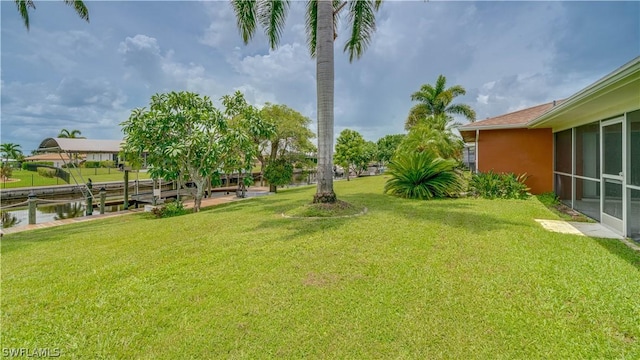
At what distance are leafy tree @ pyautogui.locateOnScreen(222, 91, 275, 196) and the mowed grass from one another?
19.2 ft

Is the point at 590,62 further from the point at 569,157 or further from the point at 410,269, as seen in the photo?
the point at 410,269

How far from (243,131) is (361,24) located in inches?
225

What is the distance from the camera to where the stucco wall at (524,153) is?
1108 cm

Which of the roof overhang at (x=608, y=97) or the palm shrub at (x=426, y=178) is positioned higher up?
the roof overhang at (x=608, y=97)

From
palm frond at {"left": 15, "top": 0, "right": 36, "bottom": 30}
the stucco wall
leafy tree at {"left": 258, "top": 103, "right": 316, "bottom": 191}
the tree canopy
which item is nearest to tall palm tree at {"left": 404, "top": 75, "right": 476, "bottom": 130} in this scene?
the tree canopy

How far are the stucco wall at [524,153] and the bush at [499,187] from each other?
0.84 metres

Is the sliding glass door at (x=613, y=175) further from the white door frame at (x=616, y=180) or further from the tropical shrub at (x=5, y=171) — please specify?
the tropical shrub at (x=5, y=171)

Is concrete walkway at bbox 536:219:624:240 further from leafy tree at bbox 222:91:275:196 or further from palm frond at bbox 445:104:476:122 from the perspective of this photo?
→ palm frond at bbox 445:104:476:122

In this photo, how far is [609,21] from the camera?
915 cm

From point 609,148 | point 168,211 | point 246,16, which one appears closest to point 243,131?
point 246,16

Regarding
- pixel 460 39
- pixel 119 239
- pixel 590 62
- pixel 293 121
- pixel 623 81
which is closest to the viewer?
pixel 623 81

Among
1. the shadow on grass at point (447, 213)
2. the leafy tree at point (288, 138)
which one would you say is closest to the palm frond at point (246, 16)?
the shadow on grass at point (447, 213)

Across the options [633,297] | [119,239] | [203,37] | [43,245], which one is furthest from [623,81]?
[203,37]

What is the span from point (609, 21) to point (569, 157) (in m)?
4.48
